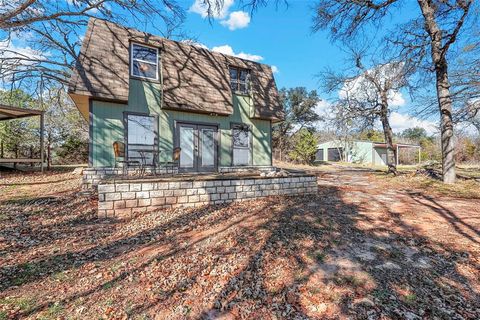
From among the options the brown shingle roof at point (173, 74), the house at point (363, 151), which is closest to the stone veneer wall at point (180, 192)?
the brown shingle roof at point (173, 74)

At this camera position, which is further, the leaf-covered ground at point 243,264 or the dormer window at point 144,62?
the dormer window at point 144,62

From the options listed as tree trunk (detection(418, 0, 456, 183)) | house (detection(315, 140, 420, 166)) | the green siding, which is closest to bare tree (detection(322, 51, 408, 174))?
tree trunk (detection(418, 0, 456, 183))

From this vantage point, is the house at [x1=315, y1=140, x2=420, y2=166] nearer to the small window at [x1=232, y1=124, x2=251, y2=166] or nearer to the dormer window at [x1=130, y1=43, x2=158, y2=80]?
the small window at [x1=232, y1=124, x2=251, y2=166]

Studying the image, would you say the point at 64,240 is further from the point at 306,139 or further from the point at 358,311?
the point at 306,139

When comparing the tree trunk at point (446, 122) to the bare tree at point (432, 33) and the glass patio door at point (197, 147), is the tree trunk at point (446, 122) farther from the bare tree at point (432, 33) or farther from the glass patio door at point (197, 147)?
the glass patio door at point (197, 147)

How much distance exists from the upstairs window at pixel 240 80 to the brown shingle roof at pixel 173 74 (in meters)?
0.24

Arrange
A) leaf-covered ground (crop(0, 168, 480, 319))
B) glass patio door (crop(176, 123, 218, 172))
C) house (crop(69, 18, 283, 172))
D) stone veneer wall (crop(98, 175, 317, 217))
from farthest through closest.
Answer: glass patio door (crop(176, 123, 218, 172)) → house (crop(69, 18, 283, 172)) → stone veneer wall (crop(98, 175, 317, 217)) → leaf-covered ground (crop(0, 168, 480, 319))

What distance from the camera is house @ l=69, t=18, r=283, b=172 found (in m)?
7.27

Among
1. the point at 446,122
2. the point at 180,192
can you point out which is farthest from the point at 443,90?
the point at 180,192

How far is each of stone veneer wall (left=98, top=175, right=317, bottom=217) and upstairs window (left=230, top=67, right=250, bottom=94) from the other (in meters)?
5.29

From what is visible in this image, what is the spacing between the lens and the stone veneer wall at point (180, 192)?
14.4ft

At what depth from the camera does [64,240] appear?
3.50 meters

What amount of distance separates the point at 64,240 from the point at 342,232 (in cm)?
401

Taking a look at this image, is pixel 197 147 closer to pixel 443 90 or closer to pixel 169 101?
pixel 169 101
